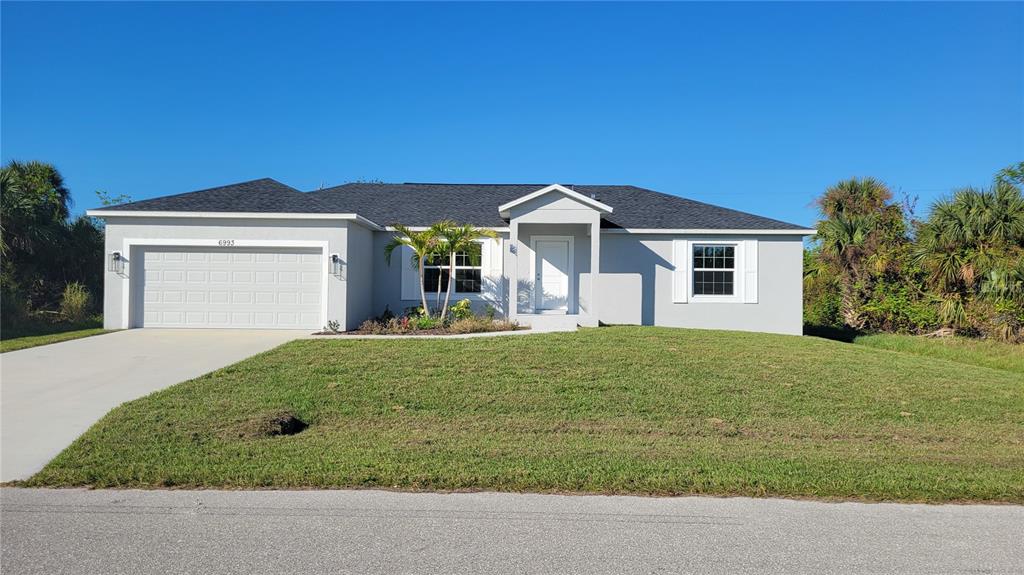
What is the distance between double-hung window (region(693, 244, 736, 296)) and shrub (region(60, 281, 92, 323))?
57.3 feet

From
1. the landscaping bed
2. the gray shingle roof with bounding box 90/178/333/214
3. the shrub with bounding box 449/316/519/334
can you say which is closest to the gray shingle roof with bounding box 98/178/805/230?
the gray shingle roof with bounding box 90/178/333/214

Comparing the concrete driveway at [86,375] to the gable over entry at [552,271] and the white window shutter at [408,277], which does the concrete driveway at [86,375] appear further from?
the gable over entry at [552,271]

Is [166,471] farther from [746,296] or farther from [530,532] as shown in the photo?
[746,296]

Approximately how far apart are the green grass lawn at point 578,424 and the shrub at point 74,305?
9.97 m

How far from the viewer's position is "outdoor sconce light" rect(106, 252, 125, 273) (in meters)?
15.5

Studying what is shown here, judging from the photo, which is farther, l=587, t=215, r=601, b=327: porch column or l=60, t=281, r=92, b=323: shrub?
l=60, t=281, r=92, b=323: shrub

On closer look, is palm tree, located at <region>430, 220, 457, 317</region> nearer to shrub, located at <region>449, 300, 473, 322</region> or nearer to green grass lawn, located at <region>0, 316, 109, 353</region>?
shrub, located at <region>449, 300, 473, 322</region>

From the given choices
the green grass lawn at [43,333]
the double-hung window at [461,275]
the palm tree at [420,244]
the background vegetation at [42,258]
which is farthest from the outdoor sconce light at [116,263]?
the double-hung window at [461,275]

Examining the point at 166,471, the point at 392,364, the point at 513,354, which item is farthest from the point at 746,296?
the point at 166,471

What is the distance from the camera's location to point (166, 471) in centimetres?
A: 600

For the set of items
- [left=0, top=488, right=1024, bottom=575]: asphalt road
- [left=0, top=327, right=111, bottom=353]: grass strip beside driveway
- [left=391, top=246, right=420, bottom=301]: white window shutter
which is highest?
[left=391, top=246, right=420, bottom=301]: white window shutter

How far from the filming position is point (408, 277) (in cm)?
1805

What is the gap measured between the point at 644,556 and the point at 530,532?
33.1 inches

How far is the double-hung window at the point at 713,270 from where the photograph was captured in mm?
18141
